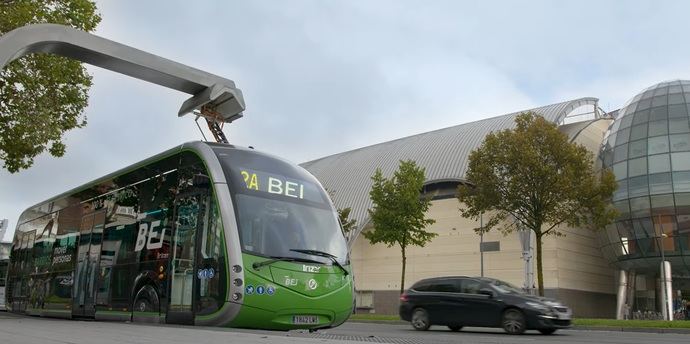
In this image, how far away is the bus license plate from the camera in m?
9.27

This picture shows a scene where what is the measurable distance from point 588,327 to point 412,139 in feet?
127

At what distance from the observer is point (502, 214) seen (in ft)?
85.6

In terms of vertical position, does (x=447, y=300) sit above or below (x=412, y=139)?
below

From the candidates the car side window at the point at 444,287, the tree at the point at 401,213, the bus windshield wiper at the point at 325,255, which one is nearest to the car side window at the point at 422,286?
the car side window at the point at 444,287

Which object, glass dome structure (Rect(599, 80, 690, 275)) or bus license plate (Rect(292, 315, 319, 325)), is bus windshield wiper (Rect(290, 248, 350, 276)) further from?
glass dome structure (Rect(599, 80, 690, 275))

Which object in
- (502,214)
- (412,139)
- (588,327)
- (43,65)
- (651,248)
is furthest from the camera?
(412,139)

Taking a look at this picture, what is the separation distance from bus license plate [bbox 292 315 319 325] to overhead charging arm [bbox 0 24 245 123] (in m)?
4.11

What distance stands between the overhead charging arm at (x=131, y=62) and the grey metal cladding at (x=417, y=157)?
33973 mm

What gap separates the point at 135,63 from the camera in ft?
31.5

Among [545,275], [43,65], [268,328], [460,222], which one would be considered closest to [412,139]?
[460,222]

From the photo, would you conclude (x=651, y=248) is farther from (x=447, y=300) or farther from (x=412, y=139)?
(x=447, y=300)

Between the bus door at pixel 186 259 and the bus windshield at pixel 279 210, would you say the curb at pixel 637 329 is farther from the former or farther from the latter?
the bus door at pixel 186 259

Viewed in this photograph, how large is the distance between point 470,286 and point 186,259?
8561mm

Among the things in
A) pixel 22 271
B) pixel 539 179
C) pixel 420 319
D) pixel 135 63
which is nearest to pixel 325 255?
pixel 135 63
